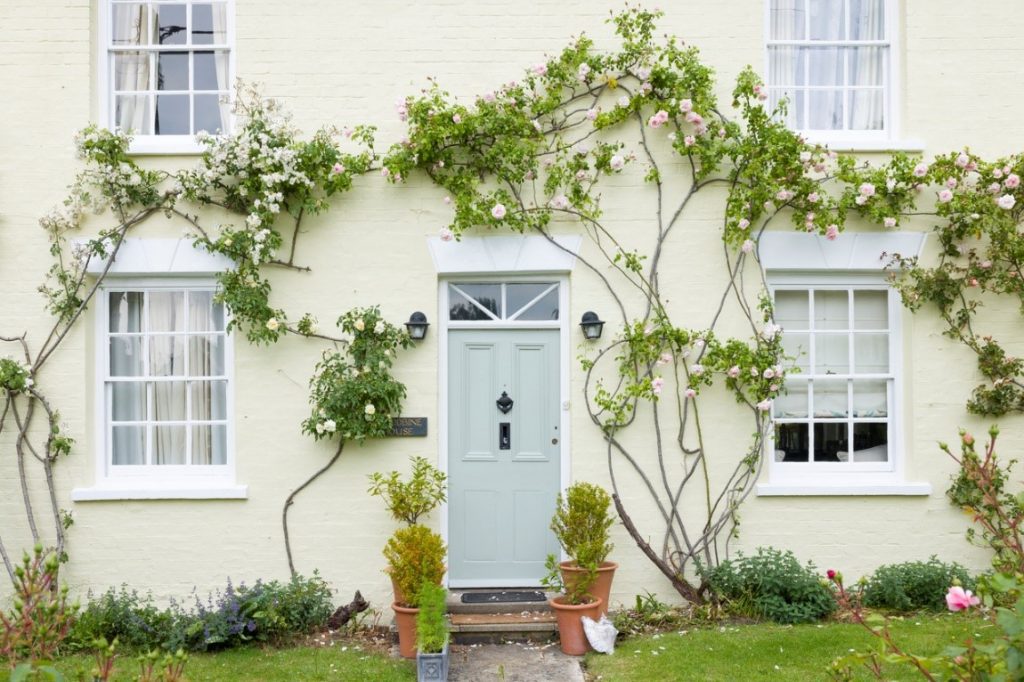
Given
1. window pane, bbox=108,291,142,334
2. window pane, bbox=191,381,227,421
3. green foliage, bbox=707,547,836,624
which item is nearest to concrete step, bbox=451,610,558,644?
green foliage, bbox=707,547,836,624

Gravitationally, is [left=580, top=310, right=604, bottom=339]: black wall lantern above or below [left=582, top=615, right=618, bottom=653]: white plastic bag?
above

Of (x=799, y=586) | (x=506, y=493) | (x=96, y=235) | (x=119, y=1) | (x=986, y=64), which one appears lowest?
(x=799, y=586)

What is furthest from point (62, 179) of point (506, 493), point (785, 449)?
point (785, 449)

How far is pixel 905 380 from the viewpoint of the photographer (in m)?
8.04

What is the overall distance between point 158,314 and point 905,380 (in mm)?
6243

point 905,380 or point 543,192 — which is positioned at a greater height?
point 543,192

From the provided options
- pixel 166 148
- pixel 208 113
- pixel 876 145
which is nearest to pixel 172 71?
pixel 208 113

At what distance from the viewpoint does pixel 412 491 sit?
7516 mm

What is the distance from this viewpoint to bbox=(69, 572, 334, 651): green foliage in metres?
7.04

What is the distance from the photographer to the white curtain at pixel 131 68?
8.12 m

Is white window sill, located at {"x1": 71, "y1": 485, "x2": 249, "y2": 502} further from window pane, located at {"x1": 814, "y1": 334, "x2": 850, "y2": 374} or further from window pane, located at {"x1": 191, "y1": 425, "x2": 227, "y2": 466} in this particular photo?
window pane, located at {"x1": 814, "y1": 334, "x2": 850, "y2": 374}

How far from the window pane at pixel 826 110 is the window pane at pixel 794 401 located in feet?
7.20

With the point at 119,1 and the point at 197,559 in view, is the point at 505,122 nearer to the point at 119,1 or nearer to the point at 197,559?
the point at 119,1

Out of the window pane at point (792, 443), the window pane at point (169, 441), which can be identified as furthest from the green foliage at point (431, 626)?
the window pane at point (792, 443)
